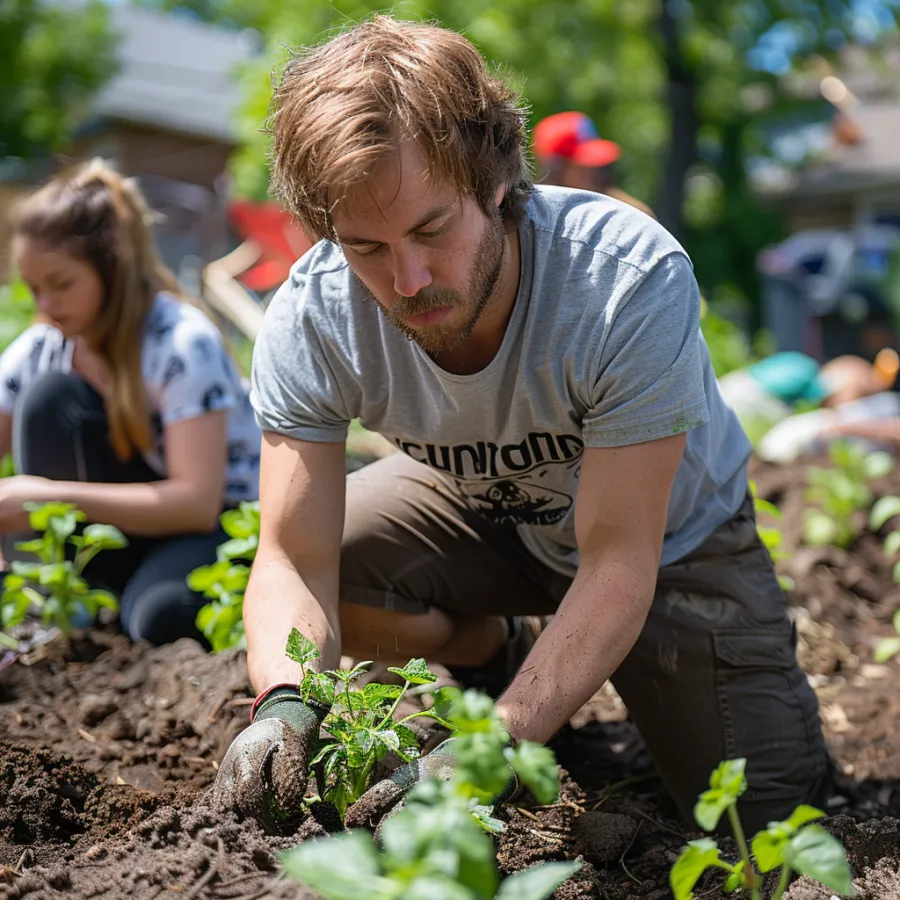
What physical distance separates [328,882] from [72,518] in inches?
77.2

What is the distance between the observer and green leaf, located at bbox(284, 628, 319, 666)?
1.65 m

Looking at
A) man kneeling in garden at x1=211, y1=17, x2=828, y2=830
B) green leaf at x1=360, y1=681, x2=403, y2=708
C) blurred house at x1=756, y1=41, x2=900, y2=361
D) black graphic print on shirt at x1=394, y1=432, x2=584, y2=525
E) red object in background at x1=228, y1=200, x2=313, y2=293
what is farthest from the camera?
blurred house at x1=756, y1=41, x2=900, y2=361

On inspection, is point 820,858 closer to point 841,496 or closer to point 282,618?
point 282,618

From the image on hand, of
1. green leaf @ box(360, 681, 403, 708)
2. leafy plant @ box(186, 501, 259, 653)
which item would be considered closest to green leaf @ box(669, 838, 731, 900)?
green leaf @ box(360, 681, 403, 708)

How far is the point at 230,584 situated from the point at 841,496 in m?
2.63

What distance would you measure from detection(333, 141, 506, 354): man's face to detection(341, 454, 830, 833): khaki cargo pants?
2.44 ft

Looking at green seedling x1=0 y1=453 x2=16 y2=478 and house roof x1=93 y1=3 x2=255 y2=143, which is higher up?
green seedling x1=0 y1=453 x2=16 y2=478

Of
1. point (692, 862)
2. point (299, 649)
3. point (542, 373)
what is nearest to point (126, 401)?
point (542, 373)

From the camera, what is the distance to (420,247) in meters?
1.76

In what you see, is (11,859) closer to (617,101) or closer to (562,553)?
(562,553)

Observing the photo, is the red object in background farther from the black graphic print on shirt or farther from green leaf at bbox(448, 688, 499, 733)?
green leaf at bbox(448, 688, 499, 733)

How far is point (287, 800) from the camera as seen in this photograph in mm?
1606

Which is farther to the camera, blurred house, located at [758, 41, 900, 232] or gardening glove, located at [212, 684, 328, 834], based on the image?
blurred house, located at [758, 41, 900, 232]

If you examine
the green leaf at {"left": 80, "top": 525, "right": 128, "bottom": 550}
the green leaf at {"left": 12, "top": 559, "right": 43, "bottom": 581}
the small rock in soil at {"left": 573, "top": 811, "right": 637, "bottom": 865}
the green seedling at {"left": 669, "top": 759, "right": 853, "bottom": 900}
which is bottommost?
the green leaf at {"left": 12, "top": 559, "right": 43, "bottom": 581}
